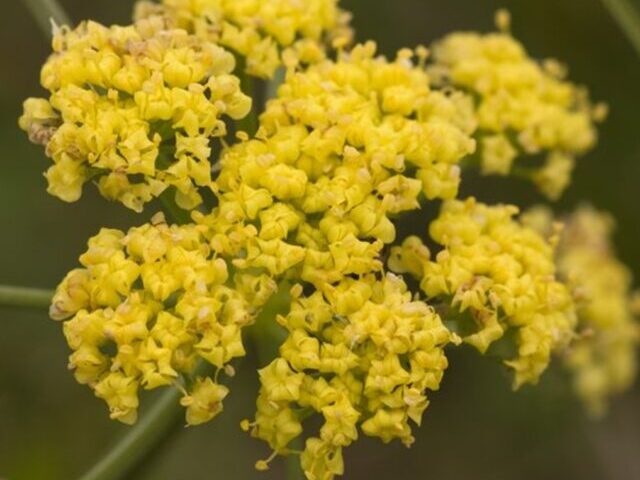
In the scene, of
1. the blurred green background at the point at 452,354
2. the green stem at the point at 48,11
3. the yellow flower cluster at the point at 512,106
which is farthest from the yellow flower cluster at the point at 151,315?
the blurred green background at the point at 452,354

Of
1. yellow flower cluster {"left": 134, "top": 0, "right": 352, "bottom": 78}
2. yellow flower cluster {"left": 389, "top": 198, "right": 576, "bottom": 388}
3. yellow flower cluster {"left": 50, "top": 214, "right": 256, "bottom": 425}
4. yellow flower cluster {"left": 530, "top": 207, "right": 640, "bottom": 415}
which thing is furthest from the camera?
yellow flower cluster {"left": 530, "top": 207, "right": 640, "bottom": 415}

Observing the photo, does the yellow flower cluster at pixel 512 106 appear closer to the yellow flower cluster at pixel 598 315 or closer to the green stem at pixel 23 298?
the yellow flower cluster at pixel 598 315

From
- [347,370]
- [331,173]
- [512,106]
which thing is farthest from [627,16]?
[347,370]

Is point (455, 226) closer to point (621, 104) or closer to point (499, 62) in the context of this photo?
point (499, 62)

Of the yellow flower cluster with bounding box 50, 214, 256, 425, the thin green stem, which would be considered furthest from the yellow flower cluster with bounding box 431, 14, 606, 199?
the yellow flower cluster with bounding box 50, 214, 256, 425

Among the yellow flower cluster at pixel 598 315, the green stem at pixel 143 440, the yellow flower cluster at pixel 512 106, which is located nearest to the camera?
the green stem at pixel 143 440

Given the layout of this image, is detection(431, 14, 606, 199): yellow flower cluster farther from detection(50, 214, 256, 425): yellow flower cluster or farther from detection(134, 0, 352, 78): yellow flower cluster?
detection(50, 214, 256, 425): yellow flower cluster

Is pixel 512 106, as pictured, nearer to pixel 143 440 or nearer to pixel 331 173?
pixel 331 173
